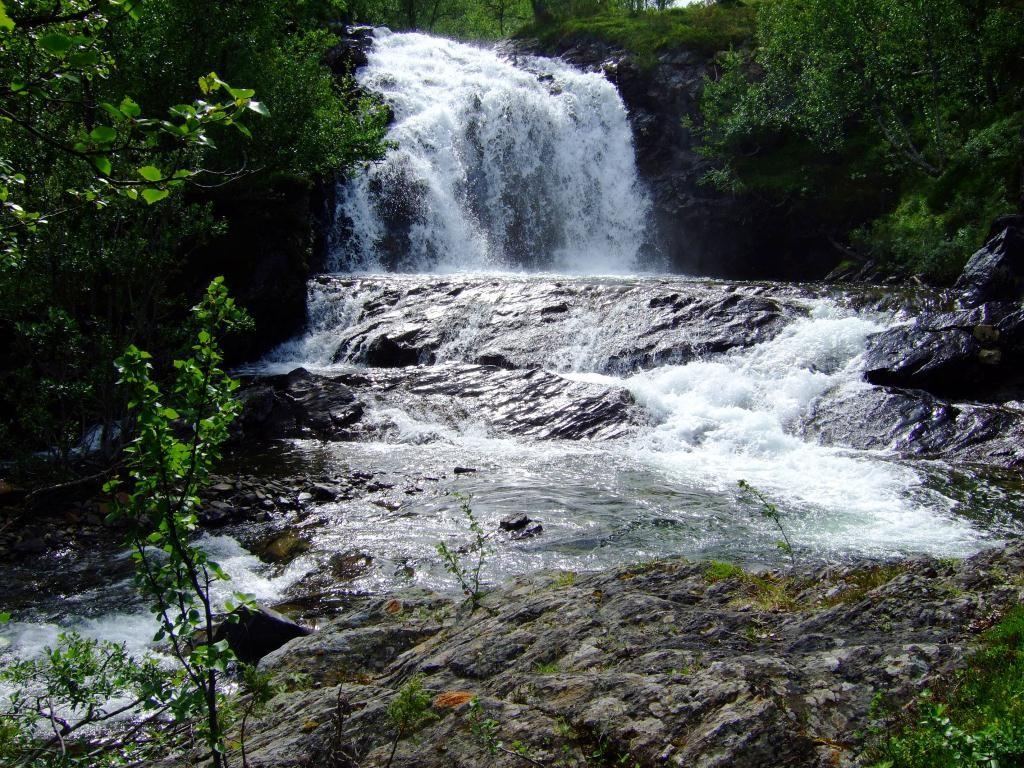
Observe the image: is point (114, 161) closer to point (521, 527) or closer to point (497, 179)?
point (521, 527)

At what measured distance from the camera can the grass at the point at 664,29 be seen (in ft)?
119

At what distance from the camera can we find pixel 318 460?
13992 millimetres

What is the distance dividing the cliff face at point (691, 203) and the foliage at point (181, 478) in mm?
28806

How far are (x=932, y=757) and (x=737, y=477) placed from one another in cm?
976

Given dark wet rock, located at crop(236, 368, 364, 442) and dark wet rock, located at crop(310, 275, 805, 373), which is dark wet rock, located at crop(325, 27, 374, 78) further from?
dark wet rock, located at crop(236, 368, 364, 442)

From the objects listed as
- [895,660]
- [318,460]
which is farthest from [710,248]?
[895,660]

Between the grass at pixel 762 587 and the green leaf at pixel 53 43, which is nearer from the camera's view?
the green leaf at pixel 53 43

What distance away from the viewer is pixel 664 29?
127 feet

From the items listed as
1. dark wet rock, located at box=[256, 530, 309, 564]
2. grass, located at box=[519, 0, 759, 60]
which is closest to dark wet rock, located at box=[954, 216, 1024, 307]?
dark wet rock, located at box=[256, 530, 309, 564]

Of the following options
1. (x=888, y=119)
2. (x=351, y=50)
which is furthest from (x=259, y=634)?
(x=351, y=50)

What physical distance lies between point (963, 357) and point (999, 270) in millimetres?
3969

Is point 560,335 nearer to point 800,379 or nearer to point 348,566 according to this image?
point 800,379

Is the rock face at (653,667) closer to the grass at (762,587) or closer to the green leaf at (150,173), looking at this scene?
the grass at (762,587)

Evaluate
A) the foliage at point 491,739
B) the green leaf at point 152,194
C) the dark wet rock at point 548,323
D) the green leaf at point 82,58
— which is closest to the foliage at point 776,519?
the foliage at point 491,739
